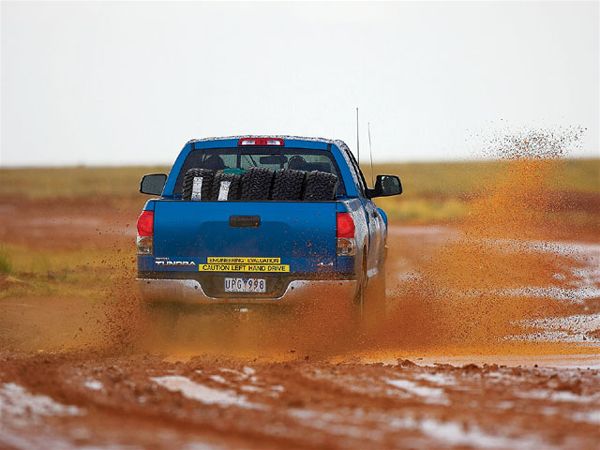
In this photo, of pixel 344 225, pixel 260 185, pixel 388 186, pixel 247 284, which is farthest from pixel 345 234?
pixel 388 186

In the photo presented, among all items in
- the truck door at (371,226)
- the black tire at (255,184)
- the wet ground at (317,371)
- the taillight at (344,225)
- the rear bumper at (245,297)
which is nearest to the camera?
the wet ground at (317,371)

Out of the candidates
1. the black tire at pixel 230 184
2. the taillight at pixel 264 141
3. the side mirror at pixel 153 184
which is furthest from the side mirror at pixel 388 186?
the side mirror at pixel 153 184

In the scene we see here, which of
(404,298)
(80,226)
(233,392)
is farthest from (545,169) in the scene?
(80,226)

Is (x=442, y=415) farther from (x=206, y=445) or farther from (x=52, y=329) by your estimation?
(x=52, y=329)

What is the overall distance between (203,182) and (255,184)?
45cm

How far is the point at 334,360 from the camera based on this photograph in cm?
1239

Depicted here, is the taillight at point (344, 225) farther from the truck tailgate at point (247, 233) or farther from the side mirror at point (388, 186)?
the side mirror at point (388, 186)

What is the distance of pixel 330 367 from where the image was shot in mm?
10984

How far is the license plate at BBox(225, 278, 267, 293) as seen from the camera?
1241 centimetres

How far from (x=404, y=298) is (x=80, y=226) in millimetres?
27504

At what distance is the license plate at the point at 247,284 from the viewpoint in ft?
40.7

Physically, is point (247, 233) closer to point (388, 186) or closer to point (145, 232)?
point (145, 232)

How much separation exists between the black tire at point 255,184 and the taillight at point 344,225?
1.04 meters

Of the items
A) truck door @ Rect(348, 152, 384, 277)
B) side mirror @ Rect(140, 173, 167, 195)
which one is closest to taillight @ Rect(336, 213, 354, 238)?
truck door @ Rect(348, 152, 384, 277)
